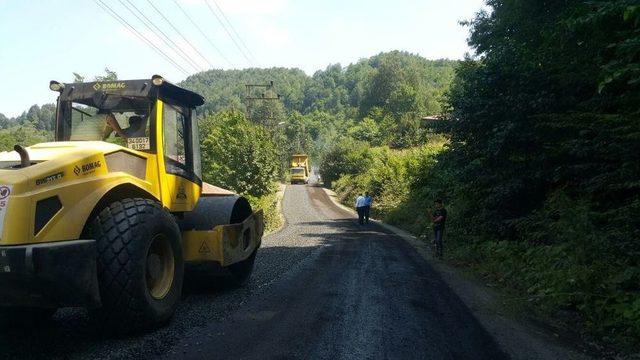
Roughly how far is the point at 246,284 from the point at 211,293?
980 millimetres

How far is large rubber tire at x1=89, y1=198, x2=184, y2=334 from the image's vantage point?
14.6 ft

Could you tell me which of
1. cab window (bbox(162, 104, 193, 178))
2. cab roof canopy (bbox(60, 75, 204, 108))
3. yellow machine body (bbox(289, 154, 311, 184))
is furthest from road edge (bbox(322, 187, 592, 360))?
yellow machine body (bbox(289, 154, 311, 184))

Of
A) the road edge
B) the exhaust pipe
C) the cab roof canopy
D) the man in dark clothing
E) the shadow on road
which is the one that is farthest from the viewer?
the man in dark clothing

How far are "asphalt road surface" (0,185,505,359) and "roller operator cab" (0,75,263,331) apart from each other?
1.12 feet

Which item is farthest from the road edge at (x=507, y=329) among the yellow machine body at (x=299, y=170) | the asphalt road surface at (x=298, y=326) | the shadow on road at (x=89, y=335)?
the yellow machine body at (x=299, y=170)

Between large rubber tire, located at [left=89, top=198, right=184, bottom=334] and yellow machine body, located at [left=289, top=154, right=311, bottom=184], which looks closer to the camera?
large rubber tire, located at [left=89, top=198, right=184, bottom=334]

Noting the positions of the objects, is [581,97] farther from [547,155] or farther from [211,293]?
[211,293]

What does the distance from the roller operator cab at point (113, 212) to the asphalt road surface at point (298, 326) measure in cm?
34

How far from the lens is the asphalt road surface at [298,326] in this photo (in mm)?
4625

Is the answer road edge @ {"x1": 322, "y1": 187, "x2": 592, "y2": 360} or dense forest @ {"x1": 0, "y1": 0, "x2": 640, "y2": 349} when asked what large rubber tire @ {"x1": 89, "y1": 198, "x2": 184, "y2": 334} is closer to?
road edge @ {"x1": 322, "y1": 187, "x2": 592, "y2": 360}

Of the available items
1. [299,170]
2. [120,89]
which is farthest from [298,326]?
[299,170]

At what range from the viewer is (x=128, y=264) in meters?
4.51

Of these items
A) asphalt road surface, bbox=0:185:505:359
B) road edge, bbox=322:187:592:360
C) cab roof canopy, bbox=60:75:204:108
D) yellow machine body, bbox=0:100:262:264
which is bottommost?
road edge, bbox=322:187:592:360

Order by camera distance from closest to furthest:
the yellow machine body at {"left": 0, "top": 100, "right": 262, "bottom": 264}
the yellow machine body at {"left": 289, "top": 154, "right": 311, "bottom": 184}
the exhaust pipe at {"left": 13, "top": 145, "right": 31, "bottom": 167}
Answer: the yellow machine body at {"left": 0, "top": 100, "right": 262, "bottom": 264} < the exhaust pipe at {"left": 13, "top": 145, "right": 31, "bottom": 167} < the yellow machine body at {"left": 289, "top": 154, "right": 311, "bottom": 184}
